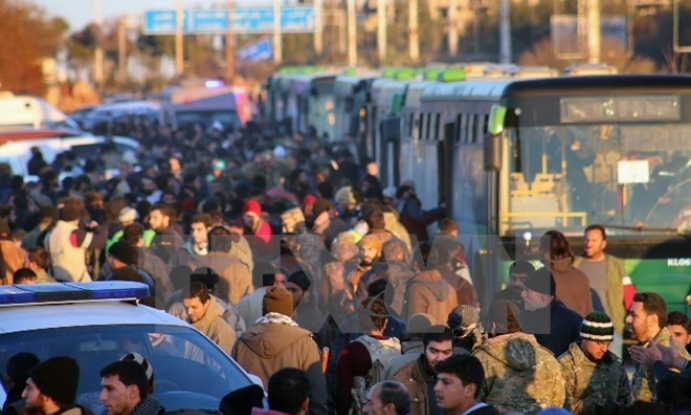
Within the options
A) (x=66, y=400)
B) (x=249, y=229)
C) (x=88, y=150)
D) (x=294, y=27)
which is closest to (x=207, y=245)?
(x=249, y=229)

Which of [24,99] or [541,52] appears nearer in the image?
[24,99]

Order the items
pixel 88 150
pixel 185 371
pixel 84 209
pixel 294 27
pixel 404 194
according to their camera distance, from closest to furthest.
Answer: pixel 185 371 → pixel 84 209 → pixel 404 194 → pixel 88 150 → pixel 294 27

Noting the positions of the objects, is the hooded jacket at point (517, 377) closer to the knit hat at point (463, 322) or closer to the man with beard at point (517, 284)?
the knit hat at point (463, 322)

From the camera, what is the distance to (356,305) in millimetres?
11617

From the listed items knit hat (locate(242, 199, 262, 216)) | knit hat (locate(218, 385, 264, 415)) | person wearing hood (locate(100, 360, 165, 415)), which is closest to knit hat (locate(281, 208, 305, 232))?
knit hat (locate(242, 199, 262, 216))

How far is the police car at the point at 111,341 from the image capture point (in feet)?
25.4

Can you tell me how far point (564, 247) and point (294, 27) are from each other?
8455 cm

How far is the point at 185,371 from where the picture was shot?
8.03 metres

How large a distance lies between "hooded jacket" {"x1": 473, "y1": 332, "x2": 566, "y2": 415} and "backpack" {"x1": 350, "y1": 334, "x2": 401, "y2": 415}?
794 mm

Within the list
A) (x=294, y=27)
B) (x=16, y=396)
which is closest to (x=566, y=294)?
(x=16, y=396)

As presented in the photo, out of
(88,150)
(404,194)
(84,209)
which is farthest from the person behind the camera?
(88,150)

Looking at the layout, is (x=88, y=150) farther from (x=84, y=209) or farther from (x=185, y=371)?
(x=185, y=371)

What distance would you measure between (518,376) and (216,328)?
8.79 ft

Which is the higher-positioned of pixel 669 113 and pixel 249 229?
pixel 669 113
